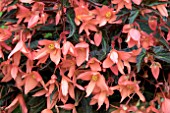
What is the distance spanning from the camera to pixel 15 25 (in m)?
1.55

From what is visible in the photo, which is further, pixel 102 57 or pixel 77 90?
pixel 77 90

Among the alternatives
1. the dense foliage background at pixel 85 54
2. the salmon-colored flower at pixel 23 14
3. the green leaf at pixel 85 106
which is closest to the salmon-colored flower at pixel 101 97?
the dense foliage background at pixel 85 54

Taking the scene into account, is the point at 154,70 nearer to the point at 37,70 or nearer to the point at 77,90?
the point at 77,90

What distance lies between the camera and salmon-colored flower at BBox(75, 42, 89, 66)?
4.37 ft

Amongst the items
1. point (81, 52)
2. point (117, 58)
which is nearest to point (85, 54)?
point (81, 52)

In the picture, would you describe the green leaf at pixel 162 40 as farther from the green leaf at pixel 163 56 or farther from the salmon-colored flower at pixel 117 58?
the salmon-colored flower at pixel 117 58

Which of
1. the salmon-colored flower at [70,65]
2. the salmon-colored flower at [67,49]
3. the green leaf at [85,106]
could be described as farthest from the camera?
the green leaf at [85,106]

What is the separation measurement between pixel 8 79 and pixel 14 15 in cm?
31

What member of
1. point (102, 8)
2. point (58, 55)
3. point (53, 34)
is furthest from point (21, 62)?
point (102, 8)

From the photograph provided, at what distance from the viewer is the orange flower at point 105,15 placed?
4.51 feet

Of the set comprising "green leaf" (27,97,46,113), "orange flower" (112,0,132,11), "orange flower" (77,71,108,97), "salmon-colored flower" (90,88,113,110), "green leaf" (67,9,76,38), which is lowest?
"green leaf" (27,97,46,113)

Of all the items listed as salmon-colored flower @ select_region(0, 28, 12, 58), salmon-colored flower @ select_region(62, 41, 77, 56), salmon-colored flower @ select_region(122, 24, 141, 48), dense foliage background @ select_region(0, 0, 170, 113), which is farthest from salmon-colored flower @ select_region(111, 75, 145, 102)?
salmon-colored flower @ select_region(0, 28, 12, 58)

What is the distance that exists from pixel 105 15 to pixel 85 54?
0.17 m

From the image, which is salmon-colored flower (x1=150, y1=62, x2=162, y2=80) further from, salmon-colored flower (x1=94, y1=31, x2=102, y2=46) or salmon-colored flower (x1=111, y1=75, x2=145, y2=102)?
salmon-colored flower (x1=94, y1=31, x2=102, y2=46)
